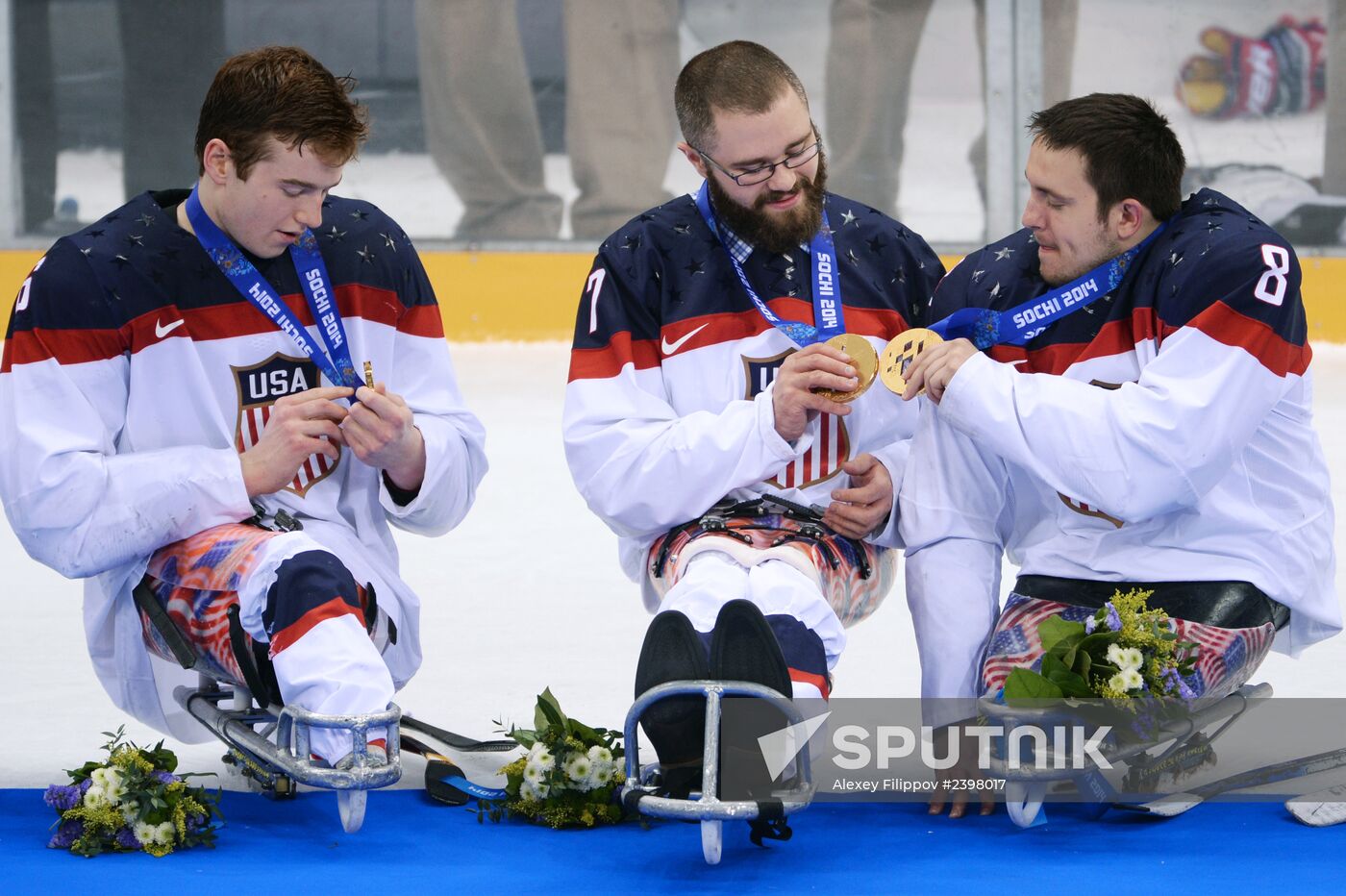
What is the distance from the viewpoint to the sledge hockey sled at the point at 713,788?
2.27 m

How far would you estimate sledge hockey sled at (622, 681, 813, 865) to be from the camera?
7.45 ft

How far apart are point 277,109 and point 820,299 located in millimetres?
913

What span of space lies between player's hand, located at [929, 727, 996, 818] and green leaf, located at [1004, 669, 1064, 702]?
167mm

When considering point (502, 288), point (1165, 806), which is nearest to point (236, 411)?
point (1165, 806)

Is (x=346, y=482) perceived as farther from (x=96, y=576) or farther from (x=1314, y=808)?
(x=1314, y=808)

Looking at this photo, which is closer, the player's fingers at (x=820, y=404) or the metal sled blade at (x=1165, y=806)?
the metal sled blade at (x=1165, y=806)

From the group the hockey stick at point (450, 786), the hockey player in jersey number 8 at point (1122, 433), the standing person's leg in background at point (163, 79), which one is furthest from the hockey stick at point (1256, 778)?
the standing person's leg in background at point (163, 79)

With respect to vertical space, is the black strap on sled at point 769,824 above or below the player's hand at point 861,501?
below

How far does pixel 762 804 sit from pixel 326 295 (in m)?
1.13

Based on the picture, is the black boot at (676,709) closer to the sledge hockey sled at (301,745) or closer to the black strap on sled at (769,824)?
the black strap on sled at (769,824)

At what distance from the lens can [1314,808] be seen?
8.38 ft

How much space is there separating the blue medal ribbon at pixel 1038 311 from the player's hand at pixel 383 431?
0.85 metres

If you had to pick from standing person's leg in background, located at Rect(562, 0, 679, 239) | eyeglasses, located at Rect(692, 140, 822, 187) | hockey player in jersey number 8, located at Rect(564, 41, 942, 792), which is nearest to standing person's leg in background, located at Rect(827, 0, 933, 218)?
standing person's leg in background, located at Rect(562, 0, 679, 239)

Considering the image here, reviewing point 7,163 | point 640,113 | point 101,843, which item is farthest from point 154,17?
Answer: point 101,843
